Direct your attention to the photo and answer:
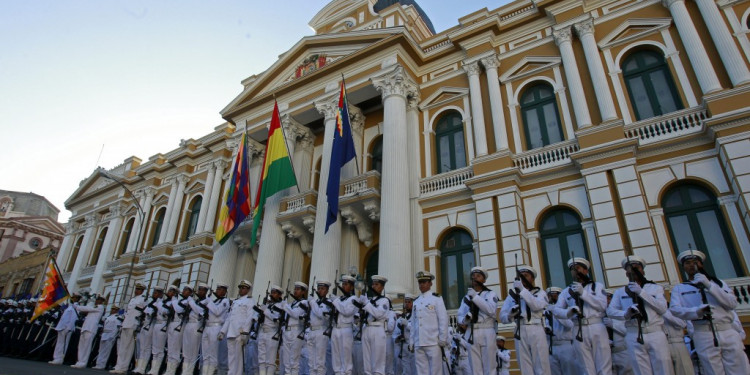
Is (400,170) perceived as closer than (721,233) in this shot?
No

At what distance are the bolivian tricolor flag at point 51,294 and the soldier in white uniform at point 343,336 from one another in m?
9.30

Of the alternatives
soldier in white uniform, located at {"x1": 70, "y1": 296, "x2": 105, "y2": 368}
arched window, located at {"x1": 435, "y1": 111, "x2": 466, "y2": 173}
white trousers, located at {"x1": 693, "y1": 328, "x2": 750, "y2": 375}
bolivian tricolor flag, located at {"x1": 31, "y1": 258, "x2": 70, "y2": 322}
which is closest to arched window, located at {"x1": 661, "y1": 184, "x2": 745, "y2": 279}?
white trousers, located at {"x1": 693, "y1": 328, "x2": 750, "y2": 375}

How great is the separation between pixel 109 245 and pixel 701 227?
27337 mm

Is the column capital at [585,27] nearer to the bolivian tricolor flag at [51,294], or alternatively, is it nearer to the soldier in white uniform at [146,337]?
the soldier in white uniform at [146,337]

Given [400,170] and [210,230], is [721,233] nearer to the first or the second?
[400,170]

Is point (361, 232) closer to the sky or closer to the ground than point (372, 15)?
closer to the ground

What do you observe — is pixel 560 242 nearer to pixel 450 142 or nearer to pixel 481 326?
pixel 450 142

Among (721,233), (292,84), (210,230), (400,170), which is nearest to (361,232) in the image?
(400,170)

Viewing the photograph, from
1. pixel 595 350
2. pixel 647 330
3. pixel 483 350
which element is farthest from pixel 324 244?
pixel 647 330

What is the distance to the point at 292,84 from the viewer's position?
18.6 meters

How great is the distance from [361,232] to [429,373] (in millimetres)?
8850

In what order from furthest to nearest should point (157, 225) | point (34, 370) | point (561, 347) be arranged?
point (157, 225) < point (34, 370) < point (561, 347)

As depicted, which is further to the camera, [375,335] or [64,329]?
[64,329]

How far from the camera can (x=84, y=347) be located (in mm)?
11602
